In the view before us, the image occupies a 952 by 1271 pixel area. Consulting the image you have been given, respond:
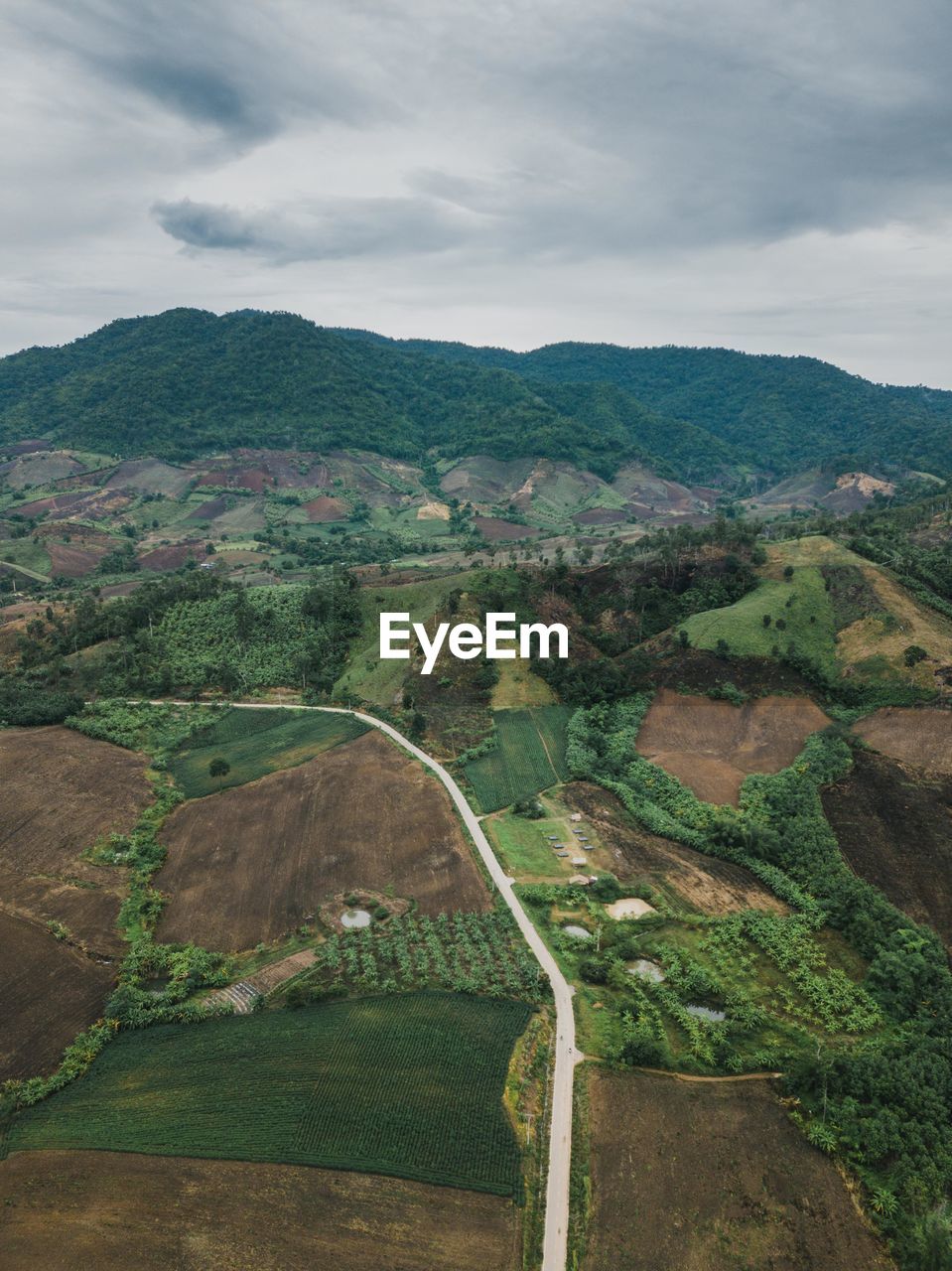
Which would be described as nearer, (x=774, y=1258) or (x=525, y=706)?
(x=774, y=1258)

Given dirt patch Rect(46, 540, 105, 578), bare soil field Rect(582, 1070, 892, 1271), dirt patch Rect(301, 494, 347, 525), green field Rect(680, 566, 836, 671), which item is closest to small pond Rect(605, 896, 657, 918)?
bare soil field Rect(582, 1070, 892, 1271)

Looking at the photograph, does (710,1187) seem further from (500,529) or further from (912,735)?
(500,529)

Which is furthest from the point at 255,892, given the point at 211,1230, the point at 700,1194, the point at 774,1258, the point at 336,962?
the point at 774,1258

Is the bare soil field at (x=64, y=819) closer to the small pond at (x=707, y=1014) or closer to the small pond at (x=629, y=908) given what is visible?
the small pond at (x=629, y=908)

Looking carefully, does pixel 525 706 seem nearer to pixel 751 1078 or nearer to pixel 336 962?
pixel 336 962

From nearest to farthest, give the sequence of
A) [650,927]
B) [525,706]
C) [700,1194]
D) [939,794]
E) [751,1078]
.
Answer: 1. [700,1194]
2. [751,1078]
3. [650,927]
4. [939,794]
5. [525,706]

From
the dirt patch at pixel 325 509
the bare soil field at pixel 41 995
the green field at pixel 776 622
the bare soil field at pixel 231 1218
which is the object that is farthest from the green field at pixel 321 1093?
the dirt patch at pixel 325 509
